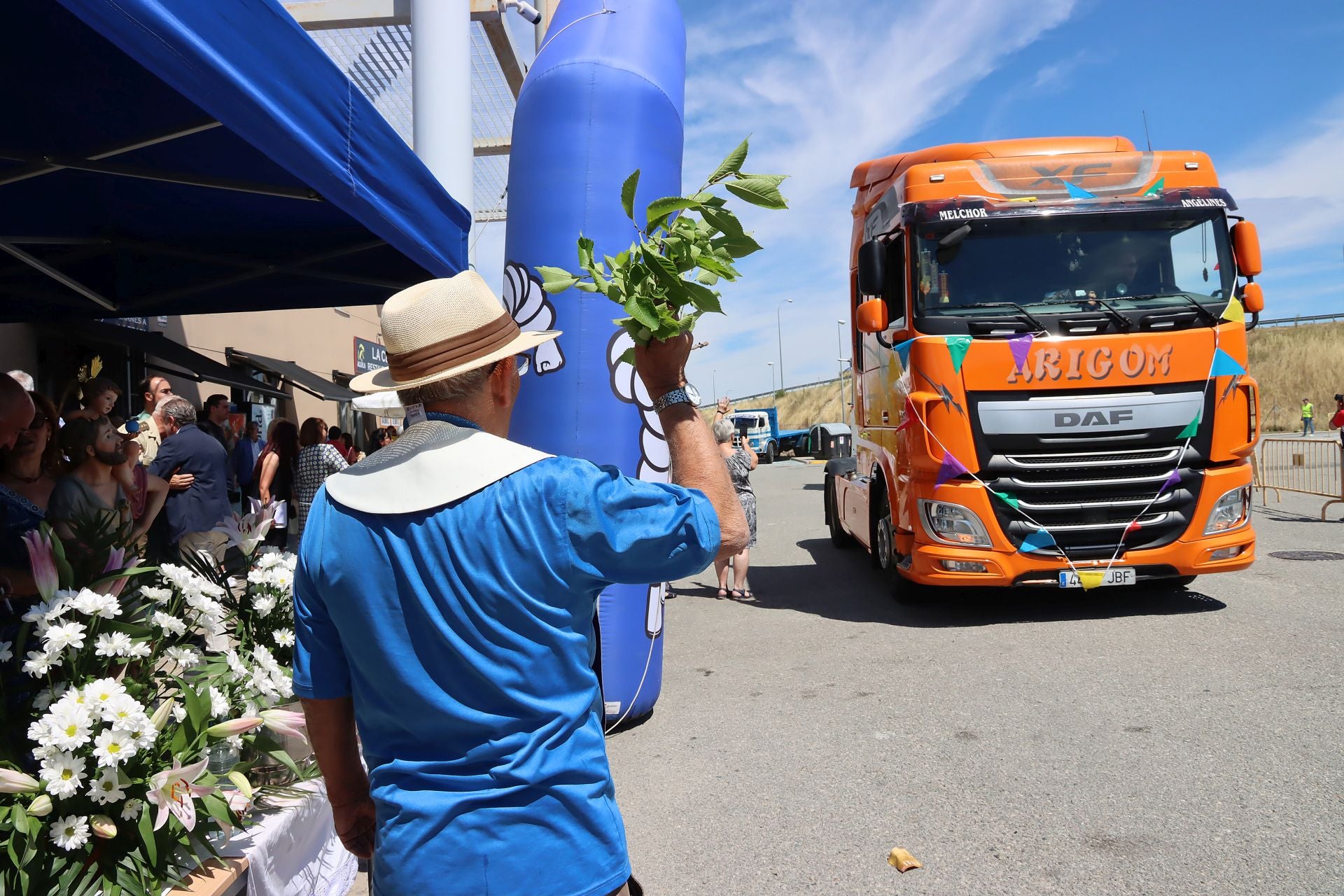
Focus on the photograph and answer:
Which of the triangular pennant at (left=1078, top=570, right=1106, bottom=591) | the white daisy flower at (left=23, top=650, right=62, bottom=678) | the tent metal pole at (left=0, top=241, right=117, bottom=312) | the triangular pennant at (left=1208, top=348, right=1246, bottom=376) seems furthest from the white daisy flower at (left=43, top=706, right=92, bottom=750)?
the triangular pennant at (left=1208, top=348, right=1246, bottom=376)

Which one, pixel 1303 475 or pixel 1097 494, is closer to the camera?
pixel 1097 494

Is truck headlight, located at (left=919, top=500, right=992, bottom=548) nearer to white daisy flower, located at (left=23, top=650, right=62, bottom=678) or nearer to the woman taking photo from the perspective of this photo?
white daisy flower, located at (left=23, top=650, right=62, bottom=678)

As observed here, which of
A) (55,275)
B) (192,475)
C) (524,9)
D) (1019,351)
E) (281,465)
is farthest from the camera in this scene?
(281,465)

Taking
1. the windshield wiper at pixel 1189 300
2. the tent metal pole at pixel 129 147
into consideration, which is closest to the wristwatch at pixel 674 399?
the tent metal pole at pixel 129 147

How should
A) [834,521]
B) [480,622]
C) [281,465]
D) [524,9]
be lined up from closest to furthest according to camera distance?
[480,622]
[524,9]
[281,465]
[834,521]

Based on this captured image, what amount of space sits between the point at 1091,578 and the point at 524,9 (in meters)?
6.44

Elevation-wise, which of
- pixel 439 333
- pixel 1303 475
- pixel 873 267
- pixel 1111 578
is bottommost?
pixel 1111 578

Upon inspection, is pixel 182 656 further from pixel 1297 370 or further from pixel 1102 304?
pixel 1297 370

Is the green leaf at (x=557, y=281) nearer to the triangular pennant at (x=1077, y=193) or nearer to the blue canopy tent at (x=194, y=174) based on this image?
the blue canopy tent at (x=194, y=174)

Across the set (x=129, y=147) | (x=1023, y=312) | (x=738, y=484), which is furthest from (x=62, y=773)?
(x=738, y=484)

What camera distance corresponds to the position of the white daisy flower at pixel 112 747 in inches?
76.5

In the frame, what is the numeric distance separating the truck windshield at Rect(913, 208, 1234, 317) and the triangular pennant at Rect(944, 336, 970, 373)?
25 centimetres

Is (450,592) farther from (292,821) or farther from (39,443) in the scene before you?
(39,443)

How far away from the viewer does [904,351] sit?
6.76 m
